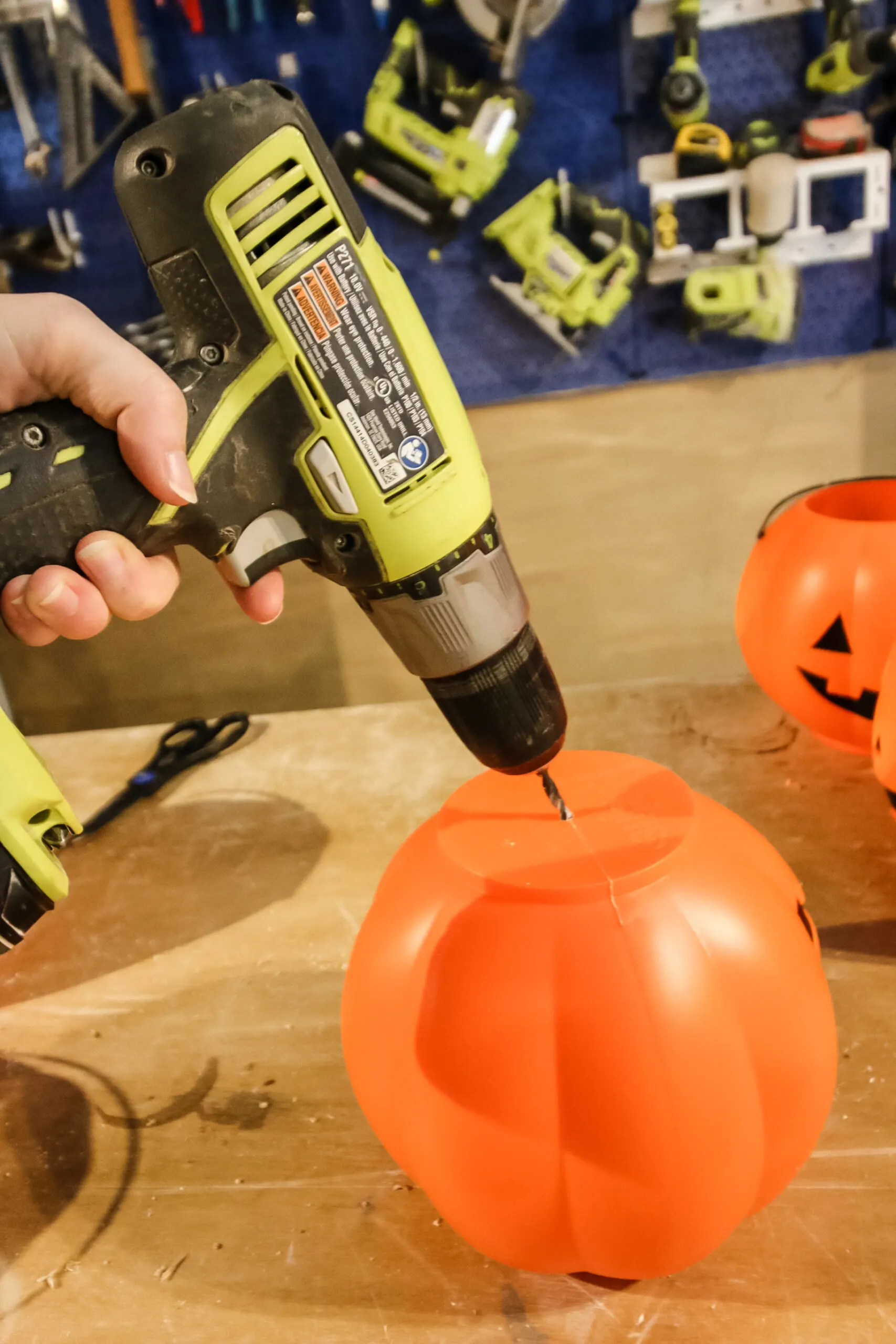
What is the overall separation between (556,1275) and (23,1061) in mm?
425

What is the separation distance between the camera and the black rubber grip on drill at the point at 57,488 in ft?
1.75

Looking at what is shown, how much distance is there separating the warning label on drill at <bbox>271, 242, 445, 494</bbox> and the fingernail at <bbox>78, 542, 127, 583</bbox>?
17cm

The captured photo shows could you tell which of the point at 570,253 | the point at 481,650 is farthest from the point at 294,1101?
the point at 570,253

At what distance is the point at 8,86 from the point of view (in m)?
1.14

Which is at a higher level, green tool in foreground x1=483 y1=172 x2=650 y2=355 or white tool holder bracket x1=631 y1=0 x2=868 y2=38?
white tool holder bracket x1=631 y1=0 x2=868 y2=38

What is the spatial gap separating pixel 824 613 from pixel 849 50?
719 mm

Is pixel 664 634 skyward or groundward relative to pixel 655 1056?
groundward

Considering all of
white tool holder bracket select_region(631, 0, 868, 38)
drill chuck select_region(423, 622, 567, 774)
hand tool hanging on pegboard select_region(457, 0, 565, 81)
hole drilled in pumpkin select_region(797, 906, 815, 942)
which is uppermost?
hand tool hanging on pegboard select_region(457, 0, 565, 81)

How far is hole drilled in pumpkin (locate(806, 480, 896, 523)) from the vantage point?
954 mm

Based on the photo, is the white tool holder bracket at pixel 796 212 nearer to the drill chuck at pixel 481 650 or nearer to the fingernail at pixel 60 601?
the drill chuck at pixel 481 650

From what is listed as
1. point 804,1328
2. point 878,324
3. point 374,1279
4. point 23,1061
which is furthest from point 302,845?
point 878,324

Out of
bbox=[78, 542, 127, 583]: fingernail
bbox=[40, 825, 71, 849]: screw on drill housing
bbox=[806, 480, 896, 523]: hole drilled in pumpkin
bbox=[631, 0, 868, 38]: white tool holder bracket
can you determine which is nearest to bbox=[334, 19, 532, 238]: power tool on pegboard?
bbox=[631, 0, 868, 38]: white tool holder bracket

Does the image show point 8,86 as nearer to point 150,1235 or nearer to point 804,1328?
point 150,1235

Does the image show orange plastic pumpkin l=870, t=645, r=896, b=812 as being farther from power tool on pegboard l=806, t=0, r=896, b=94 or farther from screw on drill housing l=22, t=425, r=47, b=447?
power tool on pegboard l=806, t=0, r=896, b=94
